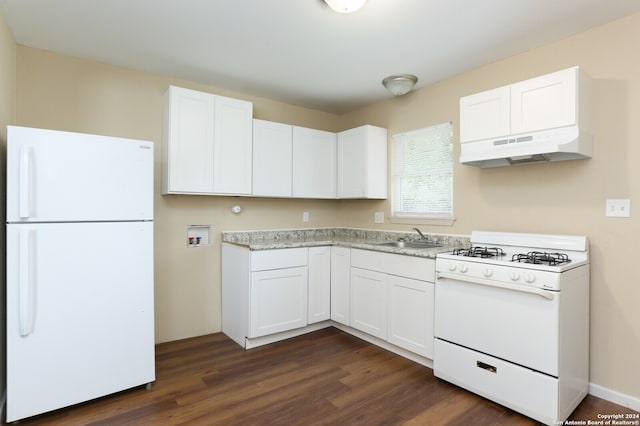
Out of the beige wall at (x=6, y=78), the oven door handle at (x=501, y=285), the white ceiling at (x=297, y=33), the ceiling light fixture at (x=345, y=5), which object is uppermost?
the white ceiling at (x=297, y=33)

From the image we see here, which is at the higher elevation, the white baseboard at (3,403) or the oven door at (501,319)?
the oven door at (501,319)

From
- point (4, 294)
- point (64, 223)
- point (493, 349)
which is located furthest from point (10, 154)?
point (493, 349)

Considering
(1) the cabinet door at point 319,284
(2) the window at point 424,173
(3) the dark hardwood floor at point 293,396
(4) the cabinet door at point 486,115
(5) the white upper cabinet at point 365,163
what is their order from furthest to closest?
1. (5) the white upper cabinet at point 365,163
2. (1) the cabinet door at point 319,284
3. (2) the window at point 424,173
4. (4) the cabinet door at point 486,115
5. (3) the dark hardwood floor at point 293,396

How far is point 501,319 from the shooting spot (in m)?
2.14

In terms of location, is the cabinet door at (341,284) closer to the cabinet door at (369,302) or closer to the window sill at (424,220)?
the cabinet door at (369,302)

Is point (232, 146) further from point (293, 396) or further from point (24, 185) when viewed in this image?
point (293, 396)

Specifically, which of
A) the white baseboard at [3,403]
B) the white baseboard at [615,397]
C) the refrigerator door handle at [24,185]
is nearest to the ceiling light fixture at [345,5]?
the refrigerator door handle at [24,185]

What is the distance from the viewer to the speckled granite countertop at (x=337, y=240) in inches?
117

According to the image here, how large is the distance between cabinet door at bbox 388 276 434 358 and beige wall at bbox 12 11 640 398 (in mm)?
758

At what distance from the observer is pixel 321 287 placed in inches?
136

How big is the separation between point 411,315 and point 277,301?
47.2 inches

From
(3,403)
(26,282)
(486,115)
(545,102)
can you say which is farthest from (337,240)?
(3,403)

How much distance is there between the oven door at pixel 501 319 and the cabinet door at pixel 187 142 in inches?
86.2

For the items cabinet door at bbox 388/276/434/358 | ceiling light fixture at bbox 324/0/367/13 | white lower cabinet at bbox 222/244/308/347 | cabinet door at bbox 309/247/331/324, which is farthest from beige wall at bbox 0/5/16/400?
cabinet door at bbox 388/276/434/358
